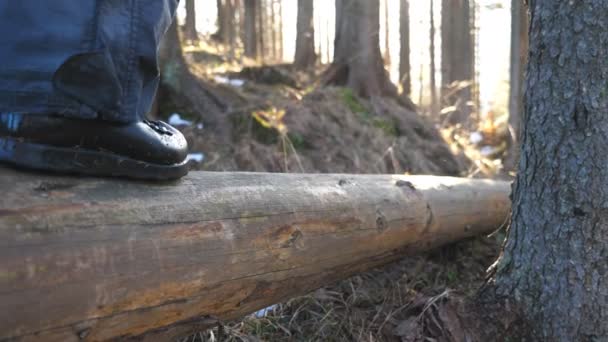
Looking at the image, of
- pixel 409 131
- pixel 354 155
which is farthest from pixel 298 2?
pixel 354 155

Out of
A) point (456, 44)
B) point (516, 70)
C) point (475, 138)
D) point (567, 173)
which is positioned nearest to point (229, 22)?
point (456, 44)

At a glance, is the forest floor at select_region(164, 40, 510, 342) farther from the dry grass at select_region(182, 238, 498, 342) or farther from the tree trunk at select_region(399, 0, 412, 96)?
the tree trunk at select_region(399, 0, 412, 96)

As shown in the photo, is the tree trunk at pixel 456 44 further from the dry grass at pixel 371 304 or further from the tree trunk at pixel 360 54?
the dry grass at pixel 371 304

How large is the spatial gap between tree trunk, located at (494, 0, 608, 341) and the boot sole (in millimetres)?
1417

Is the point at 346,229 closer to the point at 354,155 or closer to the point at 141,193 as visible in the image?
the point at 141,193

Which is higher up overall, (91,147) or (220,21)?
(220,21)

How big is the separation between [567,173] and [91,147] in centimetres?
171

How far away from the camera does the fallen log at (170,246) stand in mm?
1284

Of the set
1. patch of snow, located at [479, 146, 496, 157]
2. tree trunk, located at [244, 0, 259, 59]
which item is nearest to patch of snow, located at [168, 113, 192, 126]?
patch of snow, located at [479, 146, 496, 157]

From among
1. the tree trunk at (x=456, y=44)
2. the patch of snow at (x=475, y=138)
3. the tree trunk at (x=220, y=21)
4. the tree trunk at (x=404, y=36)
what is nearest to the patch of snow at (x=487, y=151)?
the patch of snow at (x=475, y=138)

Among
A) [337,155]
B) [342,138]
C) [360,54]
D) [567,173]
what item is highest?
[360,54]

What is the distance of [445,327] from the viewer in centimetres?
222

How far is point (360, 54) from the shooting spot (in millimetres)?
6914

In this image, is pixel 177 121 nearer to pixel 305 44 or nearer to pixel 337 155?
pixel 337 155
